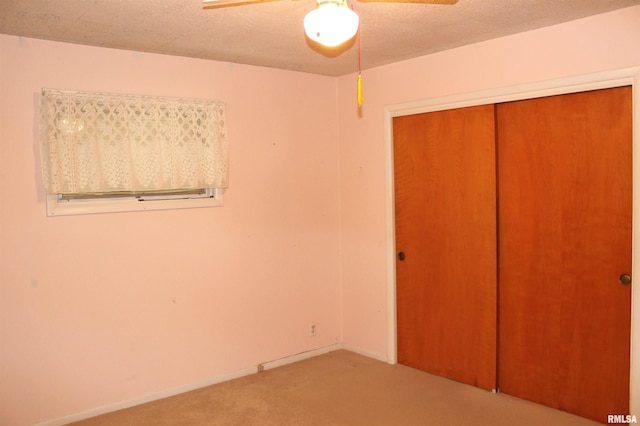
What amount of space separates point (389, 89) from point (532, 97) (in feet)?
3.78

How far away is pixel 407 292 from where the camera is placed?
4.04m

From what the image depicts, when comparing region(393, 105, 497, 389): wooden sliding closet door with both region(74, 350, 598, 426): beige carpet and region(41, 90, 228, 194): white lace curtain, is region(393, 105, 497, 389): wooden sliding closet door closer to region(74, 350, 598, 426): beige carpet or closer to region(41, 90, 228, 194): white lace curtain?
region(74, 350, 598, 426): beige carpet

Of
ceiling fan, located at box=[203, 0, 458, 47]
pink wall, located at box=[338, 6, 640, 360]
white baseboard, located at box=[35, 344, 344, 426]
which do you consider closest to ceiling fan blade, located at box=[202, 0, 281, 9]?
ceiling fan, located at box=[203, 0, 458, 47]

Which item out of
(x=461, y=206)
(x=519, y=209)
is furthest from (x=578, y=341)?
(x=461, y=206)

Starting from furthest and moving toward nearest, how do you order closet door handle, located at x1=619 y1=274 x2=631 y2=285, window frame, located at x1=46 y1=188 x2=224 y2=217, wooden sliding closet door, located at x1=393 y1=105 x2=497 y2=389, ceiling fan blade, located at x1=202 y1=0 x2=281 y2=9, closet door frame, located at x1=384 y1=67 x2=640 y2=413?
1. wooden sliding closet door, located at x1=393 y1=105 x2=497 y2=389
2. window frame, located at x1=46 y1=188 x2=224 y2=217
3. closet door handle, located at x1=619 y1=274 x2=631 y2=285
4. closet door frame, located at x1=384 y1=67 x2=640 y2=413
5. ceiling fan blade, located at x1=202 y1=0 x2=281 y2=9

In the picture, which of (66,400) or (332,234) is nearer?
(66,400)

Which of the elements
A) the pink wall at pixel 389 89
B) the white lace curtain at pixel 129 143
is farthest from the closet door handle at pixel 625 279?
the white lace curtain at pixel 129 143

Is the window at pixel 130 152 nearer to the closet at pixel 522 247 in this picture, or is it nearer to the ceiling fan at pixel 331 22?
the closet at pixel 522 247

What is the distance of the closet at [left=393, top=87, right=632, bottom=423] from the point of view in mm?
2965

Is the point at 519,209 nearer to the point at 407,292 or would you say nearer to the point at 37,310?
the point at 407,292

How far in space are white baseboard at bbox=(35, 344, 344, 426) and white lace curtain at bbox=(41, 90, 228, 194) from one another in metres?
1.39

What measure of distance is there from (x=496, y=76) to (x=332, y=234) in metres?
1.86

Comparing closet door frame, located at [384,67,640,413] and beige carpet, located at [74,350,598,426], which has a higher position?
closet door frame, located at [384,67,640,413]

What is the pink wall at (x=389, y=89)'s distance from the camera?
9.52ft
